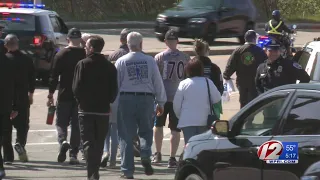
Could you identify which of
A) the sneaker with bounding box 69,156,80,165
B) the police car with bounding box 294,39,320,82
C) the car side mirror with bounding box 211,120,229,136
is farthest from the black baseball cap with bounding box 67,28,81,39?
the car side mirror with bounding box 211,120,229,136

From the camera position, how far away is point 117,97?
37.4 ft

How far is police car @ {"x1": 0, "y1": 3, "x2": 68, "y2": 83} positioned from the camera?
2005 centimetres

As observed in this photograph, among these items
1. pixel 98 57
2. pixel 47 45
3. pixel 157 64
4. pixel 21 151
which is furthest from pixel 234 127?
pixel 47 45

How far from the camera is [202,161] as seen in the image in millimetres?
8516

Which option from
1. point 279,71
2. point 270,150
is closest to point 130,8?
point 279,71

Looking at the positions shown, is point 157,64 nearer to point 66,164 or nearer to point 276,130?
point 66,164

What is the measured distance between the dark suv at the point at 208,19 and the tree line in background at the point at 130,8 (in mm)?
8648

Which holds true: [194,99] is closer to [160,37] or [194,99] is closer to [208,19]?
[208,19]

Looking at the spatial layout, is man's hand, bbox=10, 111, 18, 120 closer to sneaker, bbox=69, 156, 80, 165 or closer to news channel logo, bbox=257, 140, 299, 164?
sneaker, bbox=69, 156, 80, 165

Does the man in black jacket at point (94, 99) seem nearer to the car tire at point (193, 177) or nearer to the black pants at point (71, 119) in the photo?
the black pants at point (71, 119)

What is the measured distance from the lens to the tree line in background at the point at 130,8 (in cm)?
3769

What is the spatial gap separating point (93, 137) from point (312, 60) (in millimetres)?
3540

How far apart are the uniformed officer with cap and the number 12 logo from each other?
157 inches

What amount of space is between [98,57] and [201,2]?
62.3 feet
